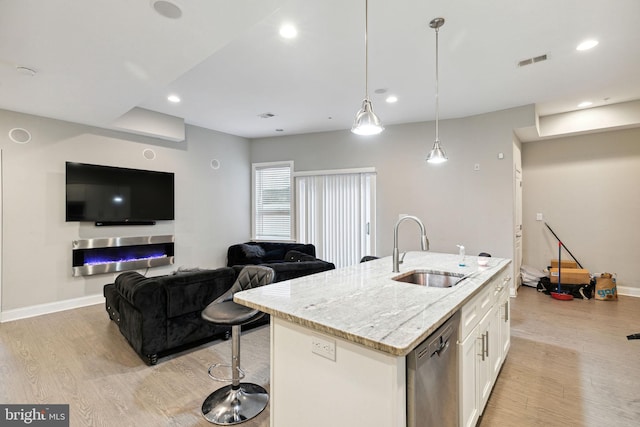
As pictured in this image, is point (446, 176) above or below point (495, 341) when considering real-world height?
above

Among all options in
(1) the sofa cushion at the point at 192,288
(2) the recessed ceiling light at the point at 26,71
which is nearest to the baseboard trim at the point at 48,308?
(1) the sofa cushion at the point at 192,288

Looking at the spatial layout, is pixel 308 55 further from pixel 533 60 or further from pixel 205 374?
pixel 205 374


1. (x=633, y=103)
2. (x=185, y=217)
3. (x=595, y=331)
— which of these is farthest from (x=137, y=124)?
(x=633, y=103)

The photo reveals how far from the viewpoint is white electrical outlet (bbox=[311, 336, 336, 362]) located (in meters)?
1.29

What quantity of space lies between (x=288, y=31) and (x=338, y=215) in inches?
151

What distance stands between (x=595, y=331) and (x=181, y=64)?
524 cm

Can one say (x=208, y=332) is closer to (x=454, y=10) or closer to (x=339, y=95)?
(x=339, y=95)

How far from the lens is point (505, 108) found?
4.80 m

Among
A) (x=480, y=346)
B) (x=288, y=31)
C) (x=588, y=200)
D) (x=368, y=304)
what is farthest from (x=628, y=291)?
(x=288, y=31)

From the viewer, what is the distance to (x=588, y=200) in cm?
525

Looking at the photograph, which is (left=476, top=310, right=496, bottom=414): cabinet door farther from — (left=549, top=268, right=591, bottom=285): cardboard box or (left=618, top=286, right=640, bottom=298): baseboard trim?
(left=618, top=286, right=640, bottom=298): baseboard trim

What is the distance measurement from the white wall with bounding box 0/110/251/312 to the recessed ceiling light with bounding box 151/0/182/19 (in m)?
3.52
